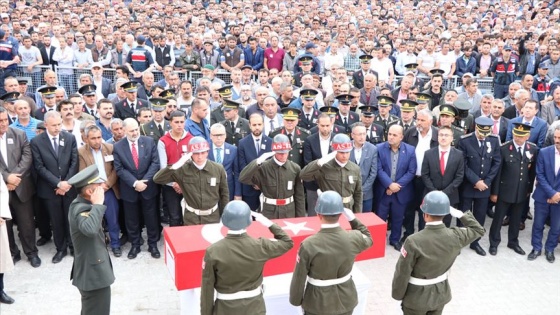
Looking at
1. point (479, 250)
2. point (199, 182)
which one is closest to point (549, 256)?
point (479, 250)

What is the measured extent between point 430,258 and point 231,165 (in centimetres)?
346

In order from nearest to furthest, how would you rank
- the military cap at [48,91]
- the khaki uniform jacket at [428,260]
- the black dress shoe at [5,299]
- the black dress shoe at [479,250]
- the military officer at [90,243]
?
the military officer at [90,243], the khaki uniform jacket at [428,260], the black dress shoe at [5,299], the black dress shoe at [479,250], the military cap at [48,91]

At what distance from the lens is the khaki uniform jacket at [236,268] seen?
4.14 metres

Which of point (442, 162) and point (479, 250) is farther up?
point (442, 162)

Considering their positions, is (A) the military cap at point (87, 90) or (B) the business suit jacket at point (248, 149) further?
(A) the military cap at point (87, 90)

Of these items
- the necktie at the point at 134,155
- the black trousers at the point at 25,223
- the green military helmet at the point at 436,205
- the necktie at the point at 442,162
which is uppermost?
the green military helmet at the point at 436,205

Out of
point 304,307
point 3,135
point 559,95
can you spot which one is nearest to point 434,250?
point 304,307

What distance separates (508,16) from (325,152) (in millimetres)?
14313

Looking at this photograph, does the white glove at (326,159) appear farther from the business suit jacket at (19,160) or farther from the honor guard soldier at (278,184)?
the business suit jacket at (19,160)

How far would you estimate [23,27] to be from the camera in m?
14.2

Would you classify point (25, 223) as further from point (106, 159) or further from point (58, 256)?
point (106, 159)

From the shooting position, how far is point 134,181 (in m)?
7.09

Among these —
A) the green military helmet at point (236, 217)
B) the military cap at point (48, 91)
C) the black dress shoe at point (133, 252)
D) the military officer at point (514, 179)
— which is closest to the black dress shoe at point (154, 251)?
the black dress shoe at point (133, 252)

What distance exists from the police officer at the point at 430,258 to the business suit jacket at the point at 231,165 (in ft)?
10.5
